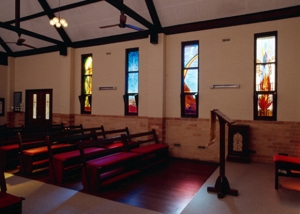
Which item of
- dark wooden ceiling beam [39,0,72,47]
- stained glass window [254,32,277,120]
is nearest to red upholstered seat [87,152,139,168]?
stained glass window [254,32,277,120]

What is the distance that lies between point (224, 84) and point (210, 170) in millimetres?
2115

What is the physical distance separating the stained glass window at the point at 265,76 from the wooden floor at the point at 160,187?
68.0 inches

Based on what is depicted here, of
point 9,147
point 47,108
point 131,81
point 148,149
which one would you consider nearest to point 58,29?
point 47,108

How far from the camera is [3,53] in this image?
9203mm

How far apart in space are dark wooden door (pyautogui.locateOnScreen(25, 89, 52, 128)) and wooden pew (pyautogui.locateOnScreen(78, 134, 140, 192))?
484cm

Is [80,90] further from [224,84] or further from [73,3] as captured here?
[224,84]

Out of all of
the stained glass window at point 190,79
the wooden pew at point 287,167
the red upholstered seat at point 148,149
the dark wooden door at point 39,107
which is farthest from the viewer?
the dark wooden door at point 39,107


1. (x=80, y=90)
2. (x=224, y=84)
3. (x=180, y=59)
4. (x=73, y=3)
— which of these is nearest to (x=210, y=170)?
(x=224, y=84)

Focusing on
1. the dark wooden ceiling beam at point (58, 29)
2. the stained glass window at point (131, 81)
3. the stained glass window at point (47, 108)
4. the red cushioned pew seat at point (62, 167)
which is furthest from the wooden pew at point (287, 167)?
the stained glass window at point (47, 108)

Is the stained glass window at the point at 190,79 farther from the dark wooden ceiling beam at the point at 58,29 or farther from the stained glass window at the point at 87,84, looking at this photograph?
the dark wooden ceiling beam at the point at 58,29

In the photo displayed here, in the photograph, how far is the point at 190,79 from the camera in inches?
238

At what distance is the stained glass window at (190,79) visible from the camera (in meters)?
5.98

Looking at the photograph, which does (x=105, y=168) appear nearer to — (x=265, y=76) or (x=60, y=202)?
(x=60, y=202)

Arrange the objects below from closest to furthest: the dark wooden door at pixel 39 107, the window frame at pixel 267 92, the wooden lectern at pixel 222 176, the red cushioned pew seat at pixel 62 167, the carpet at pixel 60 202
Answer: the carpet at pixel 60 202 → the wooden lectern at pixel 222 176 → the red cushioned pew seat at pixel 62 167 → the window frame at pixel 267 92 → the dark wooden door at pixel 39 107
